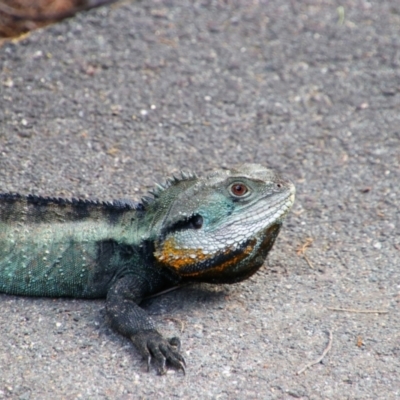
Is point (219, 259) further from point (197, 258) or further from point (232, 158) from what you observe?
point (232, 158)

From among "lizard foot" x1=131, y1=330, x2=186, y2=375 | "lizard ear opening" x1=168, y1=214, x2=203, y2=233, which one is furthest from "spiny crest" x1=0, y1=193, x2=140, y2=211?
"lizard foot" x1=131, y1=330, x2=186, y2=375

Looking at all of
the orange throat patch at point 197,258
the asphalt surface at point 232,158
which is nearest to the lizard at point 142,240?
the orange throat patch at point 197,258

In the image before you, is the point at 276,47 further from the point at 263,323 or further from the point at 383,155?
the point at 263,323

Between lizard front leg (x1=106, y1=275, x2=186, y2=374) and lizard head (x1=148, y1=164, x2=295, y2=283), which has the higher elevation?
lizard head (x1=148, y1=164, x2=295, y2=283)

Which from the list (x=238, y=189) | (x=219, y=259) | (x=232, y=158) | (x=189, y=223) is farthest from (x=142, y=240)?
(x=232, y=158)

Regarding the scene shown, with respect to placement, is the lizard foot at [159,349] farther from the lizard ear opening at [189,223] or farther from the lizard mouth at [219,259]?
the lizard ear opening at [189,223]

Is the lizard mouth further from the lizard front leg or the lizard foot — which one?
the lizard foot
